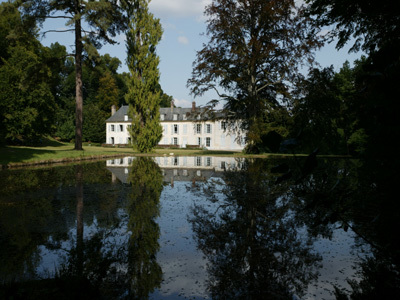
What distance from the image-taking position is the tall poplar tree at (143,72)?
26453 mm

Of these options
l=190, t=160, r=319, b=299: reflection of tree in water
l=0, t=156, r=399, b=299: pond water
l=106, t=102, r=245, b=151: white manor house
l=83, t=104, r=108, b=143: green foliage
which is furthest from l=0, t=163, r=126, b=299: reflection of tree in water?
l=83, t=104, r=108, b=143: green foliage

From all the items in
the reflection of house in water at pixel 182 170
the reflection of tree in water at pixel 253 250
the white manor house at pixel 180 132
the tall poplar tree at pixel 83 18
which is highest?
the tall poplar tree at pixel 83 18

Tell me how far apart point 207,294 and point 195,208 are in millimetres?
3948

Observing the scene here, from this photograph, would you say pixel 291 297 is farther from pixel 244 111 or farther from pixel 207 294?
pixel 244 111

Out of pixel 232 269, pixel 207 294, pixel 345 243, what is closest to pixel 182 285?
pixel 207 294

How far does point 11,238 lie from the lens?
15.7ft

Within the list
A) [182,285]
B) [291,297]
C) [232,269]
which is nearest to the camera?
[291,297]

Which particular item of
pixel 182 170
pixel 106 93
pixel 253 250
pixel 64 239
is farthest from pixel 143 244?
pixel 106 93

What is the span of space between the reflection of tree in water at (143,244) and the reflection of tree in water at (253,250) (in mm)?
700

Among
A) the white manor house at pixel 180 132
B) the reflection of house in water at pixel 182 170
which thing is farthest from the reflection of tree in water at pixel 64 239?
the white manor house at pixel 180 132

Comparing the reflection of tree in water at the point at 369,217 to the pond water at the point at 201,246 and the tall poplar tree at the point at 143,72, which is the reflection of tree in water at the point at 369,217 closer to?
the pond water at the point at 201,246

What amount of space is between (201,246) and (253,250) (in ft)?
2.58

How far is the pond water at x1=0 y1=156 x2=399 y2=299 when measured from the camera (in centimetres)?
265

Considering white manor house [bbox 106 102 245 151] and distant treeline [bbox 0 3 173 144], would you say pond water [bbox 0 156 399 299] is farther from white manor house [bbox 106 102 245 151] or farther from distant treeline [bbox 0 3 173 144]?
white manor house [bbox 106 102 245 151]
